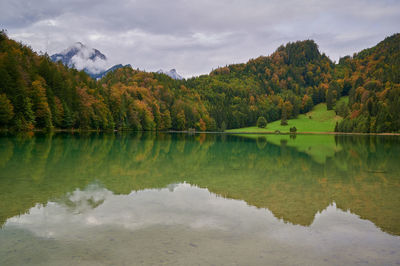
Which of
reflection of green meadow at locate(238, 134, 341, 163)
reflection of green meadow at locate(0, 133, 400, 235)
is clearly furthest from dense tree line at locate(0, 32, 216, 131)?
reflection of green meadow at locate(0, 133, 400, 235)

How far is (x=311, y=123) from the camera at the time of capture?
166000 millimetres

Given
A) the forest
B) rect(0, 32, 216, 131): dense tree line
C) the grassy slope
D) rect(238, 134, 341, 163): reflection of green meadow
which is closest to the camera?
rect(238, 134, 341, 163): reflection of green meadow

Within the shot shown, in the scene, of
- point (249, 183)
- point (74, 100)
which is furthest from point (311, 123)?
point (249, 183)

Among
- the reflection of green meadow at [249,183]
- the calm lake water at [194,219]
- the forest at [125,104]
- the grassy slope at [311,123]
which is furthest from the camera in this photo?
the grassy slope at [311,123]

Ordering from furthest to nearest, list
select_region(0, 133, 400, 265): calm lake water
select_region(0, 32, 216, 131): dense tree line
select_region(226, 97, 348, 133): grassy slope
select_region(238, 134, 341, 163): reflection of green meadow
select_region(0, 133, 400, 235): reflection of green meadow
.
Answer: select_region(226, 97, 348, 133): grassy slope
select_region(0, 32, 216, 131): dense tree line
select_region(238, 134, 341, 163): reflection of green meadow
select_region(0, 133, 400, 235): reflection of green meadow
select_region(0, 133, 400, 265): calm lake water

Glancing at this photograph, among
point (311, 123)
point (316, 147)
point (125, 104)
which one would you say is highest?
point (125, 104)

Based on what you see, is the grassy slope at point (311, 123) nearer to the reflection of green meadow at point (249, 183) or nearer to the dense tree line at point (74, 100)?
the dense tree line at point (74, 100)

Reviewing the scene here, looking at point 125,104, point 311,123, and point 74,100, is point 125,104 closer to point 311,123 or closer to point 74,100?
point 74,100

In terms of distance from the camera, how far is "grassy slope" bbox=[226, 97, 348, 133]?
507 ft

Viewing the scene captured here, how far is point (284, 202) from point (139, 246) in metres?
5.61

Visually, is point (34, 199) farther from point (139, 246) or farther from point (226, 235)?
point (226, 235)

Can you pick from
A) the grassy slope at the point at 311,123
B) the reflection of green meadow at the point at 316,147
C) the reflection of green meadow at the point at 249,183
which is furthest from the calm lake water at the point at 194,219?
the grassy slope at the point at 311,123

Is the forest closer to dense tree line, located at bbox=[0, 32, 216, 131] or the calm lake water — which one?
dense tree line, located at bbox=[0, 32, 216, 131]

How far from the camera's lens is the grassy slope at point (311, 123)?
154 m
